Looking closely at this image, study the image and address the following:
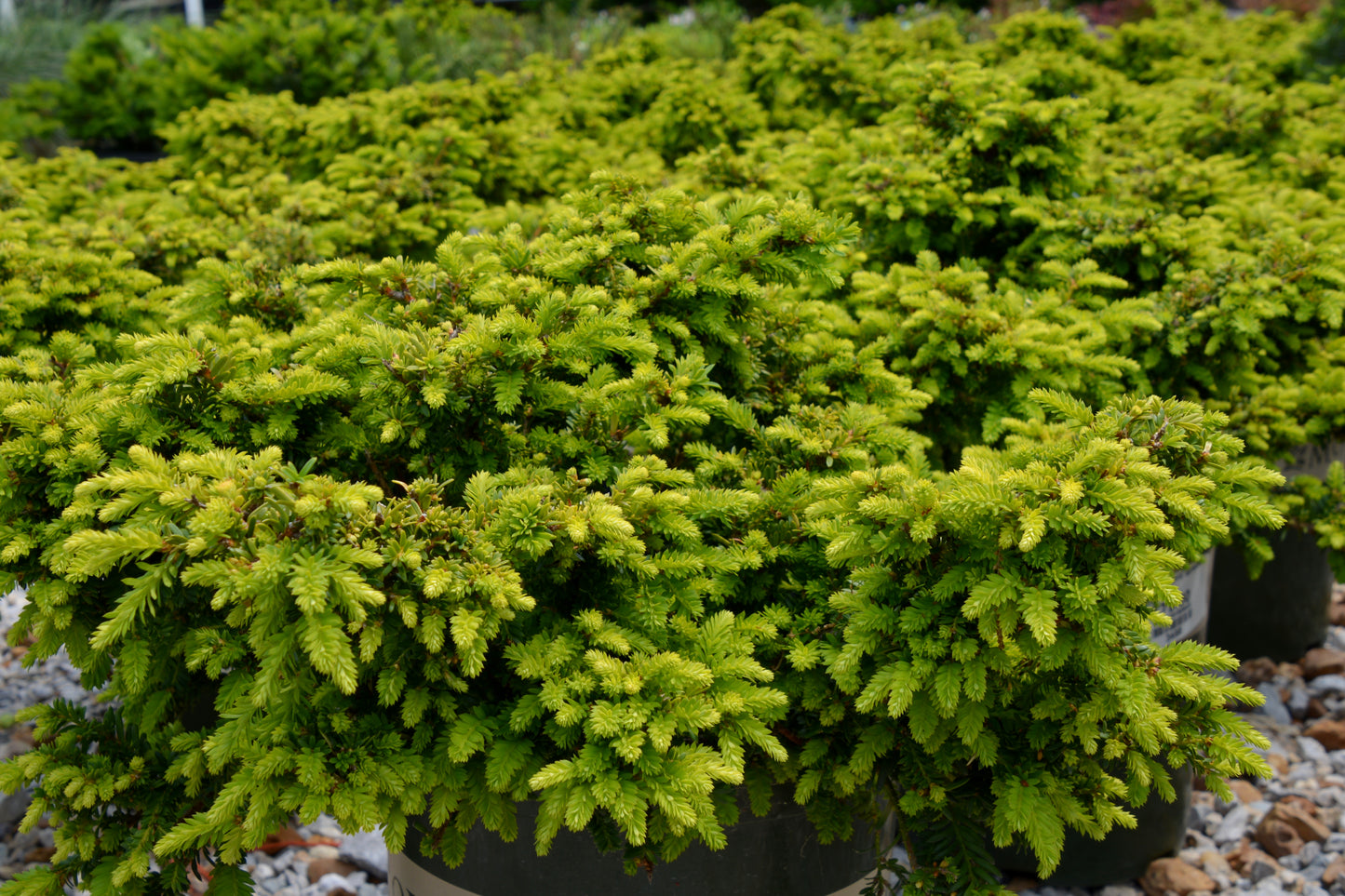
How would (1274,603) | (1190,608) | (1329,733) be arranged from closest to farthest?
(1190,608), (1329,733), (1274,603)

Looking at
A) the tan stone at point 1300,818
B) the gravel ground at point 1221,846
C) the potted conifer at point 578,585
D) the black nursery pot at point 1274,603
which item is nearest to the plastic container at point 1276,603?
the black nursery pot at point 1274,603

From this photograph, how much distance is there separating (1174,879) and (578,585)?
8.04ft

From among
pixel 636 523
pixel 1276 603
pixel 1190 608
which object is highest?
pixel 636 523

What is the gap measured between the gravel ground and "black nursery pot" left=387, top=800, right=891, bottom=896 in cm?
136

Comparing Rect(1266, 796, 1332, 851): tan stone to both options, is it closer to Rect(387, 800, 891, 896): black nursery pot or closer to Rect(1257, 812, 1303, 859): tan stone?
Rect(1257, 812, 1303, 859): tan stone

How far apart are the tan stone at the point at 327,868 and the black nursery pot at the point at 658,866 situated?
135cm

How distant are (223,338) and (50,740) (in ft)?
3.11

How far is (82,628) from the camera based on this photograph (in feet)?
6.34

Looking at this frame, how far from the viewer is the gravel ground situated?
3.13 metres

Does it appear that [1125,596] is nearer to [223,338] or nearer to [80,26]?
[223,338]

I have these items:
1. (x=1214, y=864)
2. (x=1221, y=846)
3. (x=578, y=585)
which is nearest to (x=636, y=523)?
(x=578, y=585)

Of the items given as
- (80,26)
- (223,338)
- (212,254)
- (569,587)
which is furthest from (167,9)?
(569,587)

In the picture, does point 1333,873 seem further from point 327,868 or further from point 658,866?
point 327,868

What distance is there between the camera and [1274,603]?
4.07 meters
